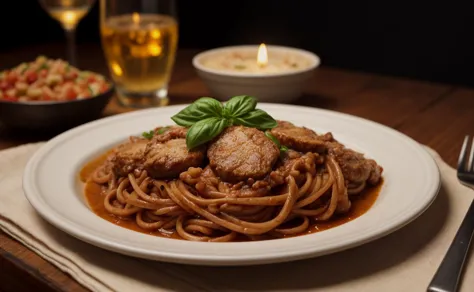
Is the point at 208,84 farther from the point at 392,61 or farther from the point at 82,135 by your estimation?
the point at 392,61

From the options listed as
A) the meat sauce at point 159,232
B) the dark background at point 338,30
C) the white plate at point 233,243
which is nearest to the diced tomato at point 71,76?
the white plate at point 233,243

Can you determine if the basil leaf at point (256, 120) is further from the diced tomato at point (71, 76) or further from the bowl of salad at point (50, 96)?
the diced tomato at point (71, 76)

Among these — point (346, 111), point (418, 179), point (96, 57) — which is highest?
point (418, 179)

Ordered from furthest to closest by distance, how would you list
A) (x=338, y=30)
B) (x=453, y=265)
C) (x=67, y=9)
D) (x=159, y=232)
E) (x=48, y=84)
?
(x=338, y=30) → (x=67, y=9) → (x=48, y=84) → (x=159, y=232) → (x=453, y=265)

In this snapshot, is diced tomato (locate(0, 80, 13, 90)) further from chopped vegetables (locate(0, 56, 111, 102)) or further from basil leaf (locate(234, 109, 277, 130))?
basil leaf (locate(234, 109, 277, 130))

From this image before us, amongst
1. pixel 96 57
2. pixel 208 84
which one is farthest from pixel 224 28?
pixel 208 84

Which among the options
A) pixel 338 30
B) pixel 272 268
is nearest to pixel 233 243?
pixel 272 268

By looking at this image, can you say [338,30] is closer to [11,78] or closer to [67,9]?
[67,9]
